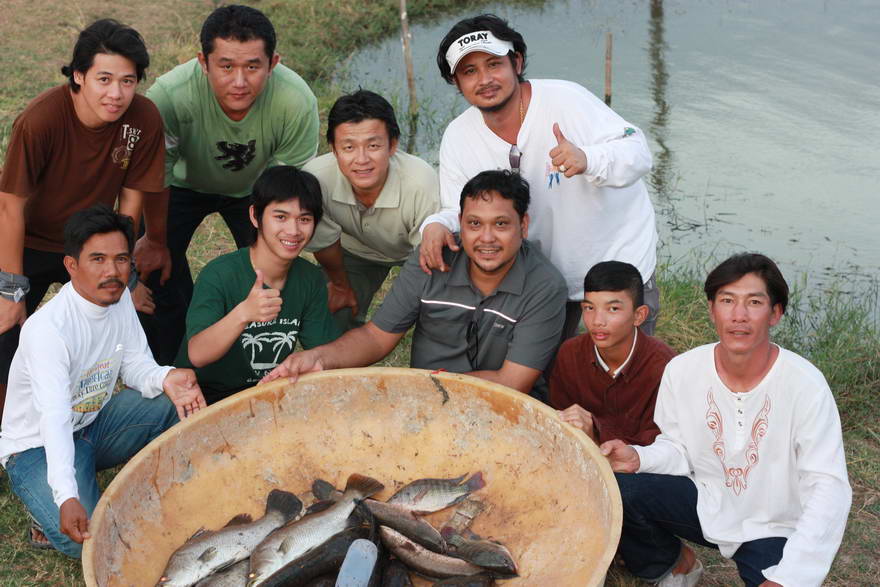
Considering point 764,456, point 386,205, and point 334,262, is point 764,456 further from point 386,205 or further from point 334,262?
point 334,262

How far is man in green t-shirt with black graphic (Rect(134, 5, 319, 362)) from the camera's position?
4895 millimetres

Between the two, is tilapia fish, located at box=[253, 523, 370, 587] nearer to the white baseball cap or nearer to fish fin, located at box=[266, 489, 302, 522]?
fish fin, located at box=[266, 489, 302, 522]

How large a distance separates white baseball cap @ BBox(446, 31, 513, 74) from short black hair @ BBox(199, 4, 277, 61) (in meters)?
1.07

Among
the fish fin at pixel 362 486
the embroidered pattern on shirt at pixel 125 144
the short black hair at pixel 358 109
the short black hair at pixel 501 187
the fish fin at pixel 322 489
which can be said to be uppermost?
the short black hair at pixel 358 109

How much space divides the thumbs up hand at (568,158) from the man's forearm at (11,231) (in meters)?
2.53

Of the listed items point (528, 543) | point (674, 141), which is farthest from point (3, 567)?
point (674, 141)

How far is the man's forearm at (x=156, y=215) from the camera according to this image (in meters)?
5.08

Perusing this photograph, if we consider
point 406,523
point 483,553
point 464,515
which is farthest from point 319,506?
point 483,553

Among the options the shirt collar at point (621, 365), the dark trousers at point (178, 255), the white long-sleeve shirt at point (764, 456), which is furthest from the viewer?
the dark trousers at point (178, 255)

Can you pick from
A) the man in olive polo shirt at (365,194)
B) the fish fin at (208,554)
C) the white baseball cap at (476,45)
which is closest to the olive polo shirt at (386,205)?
the man in olive polo shirt at (365,194)

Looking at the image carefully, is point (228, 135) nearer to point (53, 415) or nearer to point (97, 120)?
point (97, 120)

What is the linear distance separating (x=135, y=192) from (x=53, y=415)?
1.51 meters

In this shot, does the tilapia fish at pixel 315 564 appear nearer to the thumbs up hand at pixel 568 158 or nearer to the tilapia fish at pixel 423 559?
the tilapia fish at pixel 423 559

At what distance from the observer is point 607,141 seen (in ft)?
14.7
